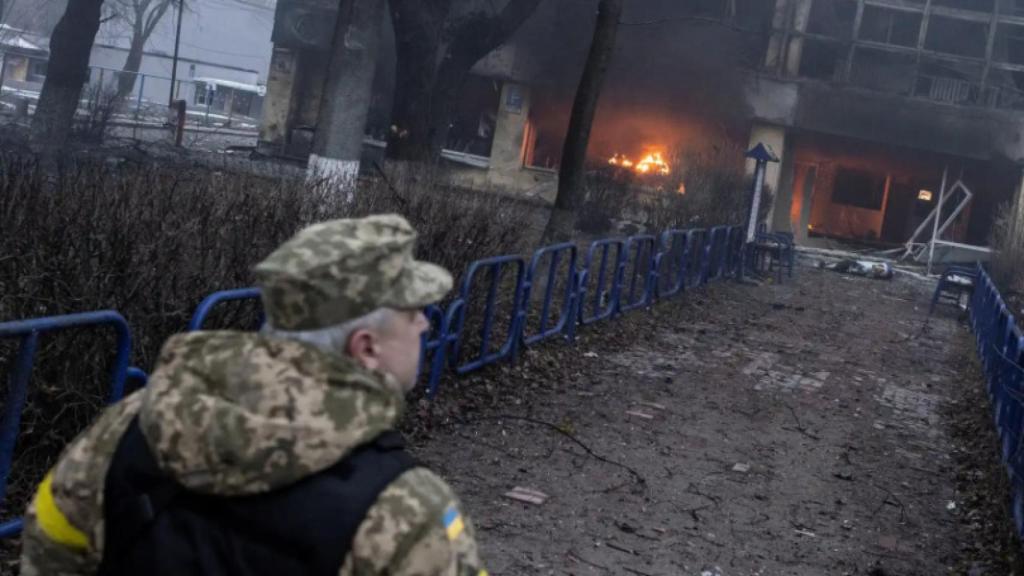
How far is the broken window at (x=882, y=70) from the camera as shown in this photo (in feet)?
103

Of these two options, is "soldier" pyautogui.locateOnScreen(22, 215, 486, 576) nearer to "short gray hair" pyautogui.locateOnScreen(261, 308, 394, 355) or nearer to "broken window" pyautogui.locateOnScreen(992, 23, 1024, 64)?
"short gray hair" pyautogui.locateOnScreen(261, 308, 394, 355)

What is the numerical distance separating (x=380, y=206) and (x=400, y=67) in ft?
38.7

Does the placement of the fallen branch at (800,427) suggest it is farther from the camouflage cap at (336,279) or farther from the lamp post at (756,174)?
the lamp post at (756,174)

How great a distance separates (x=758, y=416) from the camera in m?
10.2

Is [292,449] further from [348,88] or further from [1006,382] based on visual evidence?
[348,88]

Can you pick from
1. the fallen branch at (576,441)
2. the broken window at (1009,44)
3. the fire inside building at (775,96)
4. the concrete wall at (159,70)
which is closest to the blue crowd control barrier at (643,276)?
the fallen branch at (576,441)

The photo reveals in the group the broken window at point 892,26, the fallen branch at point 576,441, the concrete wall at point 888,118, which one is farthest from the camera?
the broken window at point 892,26

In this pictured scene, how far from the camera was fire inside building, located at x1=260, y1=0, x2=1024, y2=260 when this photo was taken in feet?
98.7

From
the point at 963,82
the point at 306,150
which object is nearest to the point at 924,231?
the point at 963,82

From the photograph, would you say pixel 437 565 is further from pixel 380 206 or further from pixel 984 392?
pixel 984 392

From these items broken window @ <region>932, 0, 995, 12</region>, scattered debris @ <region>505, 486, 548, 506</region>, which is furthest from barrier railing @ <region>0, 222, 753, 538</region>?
broken window @ <region>932, 0, 995, 12</region>

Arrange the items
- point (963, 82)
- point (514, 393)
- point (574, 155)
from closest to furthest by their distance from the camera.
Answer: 1. point (514, 393)
2. point (574, 155)
3. point (963, 82)

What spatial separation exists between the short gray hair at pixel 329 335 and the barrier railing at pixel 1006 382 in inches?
220

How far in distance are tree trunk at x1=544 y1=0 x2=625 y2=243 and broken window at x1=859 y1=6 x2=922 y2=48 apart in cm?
1926
